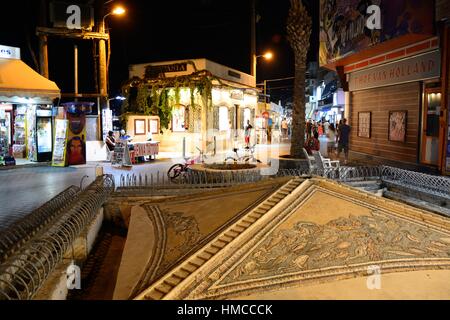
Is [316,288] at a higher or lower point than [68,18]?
lower

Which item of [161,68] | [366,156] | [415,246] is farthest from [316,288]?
[161,68]

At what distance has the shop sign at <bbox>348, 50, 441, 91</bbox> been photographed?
42.6 feet

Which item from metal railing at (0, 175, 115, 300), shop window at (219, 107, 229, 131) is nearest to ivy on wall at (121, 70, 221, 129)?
shop window at (219, 107, 229, 131)

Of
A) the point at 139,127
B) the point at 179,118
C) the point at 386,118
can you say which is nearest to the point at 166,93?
the point at 179,118

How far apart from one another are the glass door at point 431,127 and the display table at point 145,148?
10.5 meters

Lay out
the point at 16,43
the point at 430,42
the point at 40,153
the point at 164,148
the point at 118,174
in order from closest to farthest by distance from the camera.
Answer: the point at 430,42, the point at 118,174, the point at 40,153, the point at 164,148, the point at 16,43

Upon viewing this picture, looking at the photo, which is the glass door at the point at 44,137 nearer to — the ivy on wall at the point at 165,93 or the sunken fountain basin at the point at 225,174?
the ivy on wall at the point at 165,93

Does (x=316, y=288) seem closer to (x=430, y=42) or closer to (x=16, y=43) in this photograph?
(x=430, y=42)

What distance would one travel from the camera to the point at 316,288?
4262 mm

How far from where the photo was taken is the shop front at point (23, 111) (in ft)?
49.4

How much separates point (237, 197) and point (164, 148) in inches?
656

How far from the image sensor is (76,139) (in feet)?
54.6

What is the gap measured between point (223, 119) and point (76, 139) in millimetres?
9630

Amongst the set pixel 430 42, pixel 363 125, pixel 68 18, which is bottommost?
pixel 363 125
